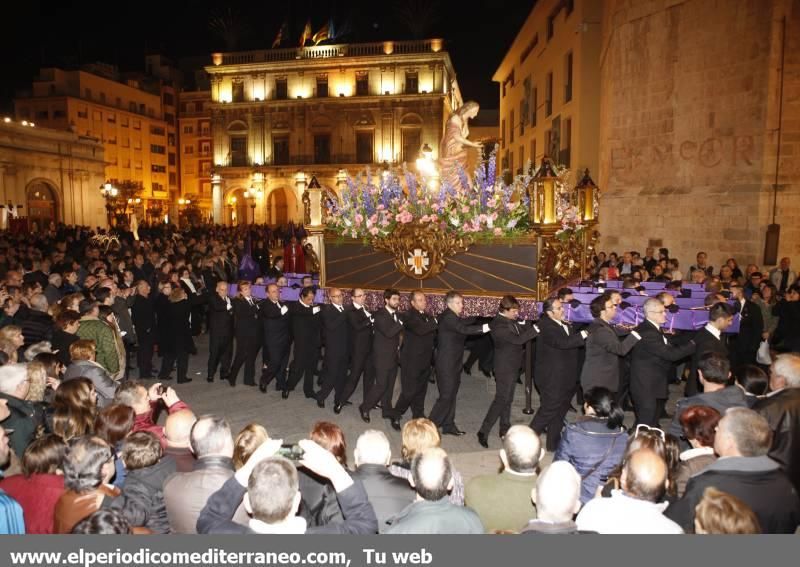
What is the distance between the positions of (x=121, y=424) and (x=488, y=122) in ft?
178

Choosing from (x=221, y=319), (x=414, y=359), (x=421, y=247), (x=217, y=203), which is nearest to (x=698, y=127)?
(x=421, y=247)

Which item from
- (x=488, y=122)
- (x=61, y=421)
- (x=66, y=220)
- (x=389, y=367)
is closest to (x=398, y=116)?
(x=488, y=122)

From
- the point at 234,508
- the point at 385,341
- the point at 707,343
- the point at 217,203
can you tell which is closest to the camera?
the point at 234,508

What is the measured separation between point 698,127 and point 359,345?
12.0 meters

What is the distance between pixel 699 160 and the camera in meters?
15.5

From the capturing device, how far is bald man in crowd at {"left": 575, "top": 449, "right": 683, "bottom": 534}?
2955 mm

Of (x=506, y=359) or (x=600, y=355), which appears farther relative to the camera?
(x=506, y=359)

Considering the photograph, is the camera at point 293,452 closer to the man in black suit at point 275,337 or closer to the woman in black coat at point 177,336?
the man in black suit at point 275,337

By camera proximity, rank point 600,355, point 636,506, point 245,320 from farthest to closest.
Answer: point 245,320 < point 600,355 < point 636,506

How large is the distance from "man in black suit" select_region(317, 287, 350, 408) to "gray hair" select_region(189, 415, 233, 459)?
474 cm

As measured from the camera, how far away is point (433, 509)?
3.03 metres

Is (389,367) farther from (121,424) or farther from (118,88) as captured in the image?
(118,88)

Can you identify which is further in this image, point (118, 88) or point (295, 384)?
point (118, 88)

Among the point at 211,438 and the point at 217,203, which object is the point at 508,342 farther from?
the point at 217,203
